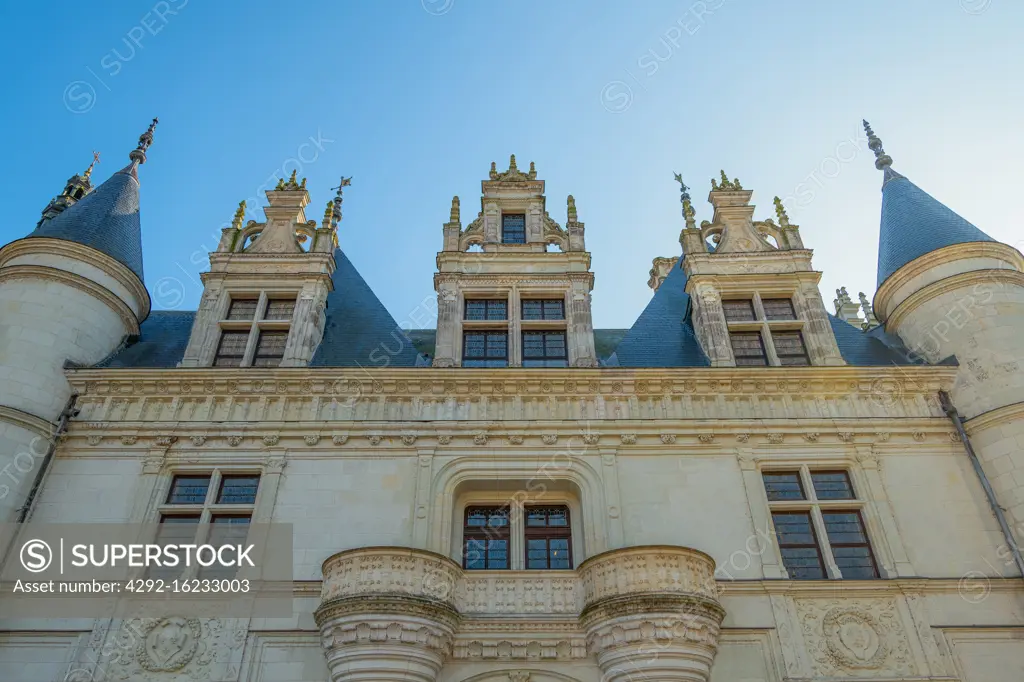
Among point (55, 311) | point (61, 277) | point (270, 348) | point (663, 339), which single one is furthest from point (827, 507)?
point (61, 277)

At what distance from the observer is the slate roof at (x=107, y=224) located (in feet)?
51.4

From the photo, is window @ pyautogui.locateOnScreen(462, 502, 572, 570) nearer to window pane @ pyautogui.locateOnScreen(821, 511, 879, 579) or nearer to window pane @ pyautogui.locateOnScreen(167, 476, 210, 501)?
window pane @ pyautogui.locateOnScreen(821, 511, 879, 579)

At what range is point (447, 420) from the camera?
13.5 m

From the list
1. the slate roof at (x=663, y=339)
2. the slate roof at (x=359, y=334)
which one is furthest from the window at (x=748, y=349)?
the slate roof at (x=359, y=334)

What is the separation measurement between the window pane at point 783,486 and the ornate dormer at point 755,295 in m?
2.36

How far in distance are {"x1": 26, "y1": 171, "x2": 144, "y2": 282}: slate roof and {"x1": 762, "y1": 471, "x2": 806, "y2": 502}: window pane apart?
14.1m

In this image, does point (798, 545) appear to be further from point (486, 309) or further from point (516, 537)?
point (486, 309)

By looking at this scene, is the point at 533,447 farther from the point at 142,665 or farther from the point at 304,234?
the point at 304,234

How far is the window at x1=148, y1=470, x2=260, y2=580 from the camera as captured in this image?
39.9ft

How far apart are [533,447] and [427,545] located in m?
2.63

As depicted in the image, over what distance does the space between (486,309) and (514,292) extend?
733mm

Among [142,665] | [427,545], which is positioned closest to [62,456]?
[142,665]

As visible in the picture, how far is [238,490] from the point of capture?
13023 mm

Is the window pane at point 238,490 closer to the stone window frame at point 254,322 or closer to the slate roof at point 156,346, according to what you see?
the stone window frame at point 254,322
